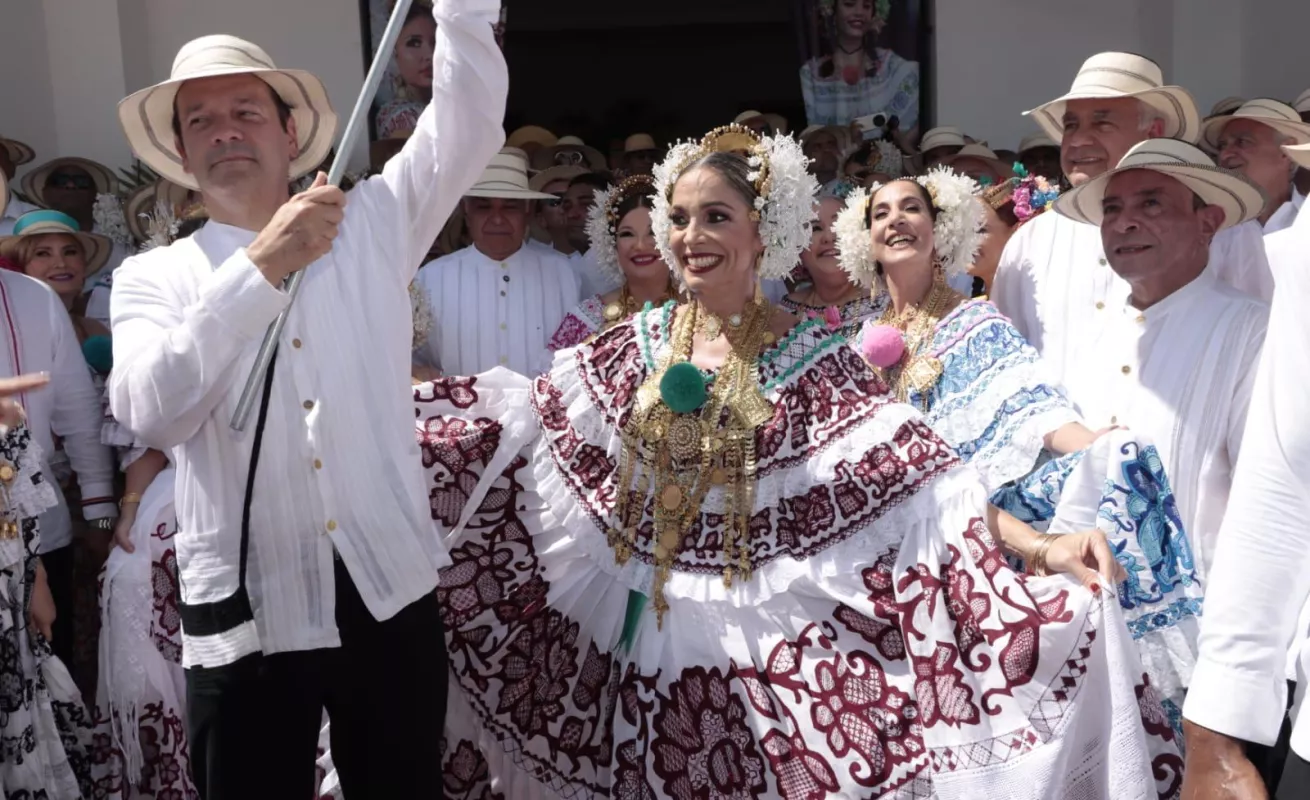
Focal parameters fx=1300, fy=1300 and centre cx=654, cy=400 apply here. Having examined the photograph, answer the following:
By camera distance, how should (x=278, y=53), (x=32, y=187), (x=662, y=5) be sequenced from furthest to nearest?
1. (x=662, y=5)
2. (x=278, y=53)
3. (x=32, y=187)

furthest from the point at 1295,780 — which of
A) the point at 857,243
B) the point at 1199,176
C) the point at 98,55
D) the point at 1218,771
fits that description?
the point at 98,55

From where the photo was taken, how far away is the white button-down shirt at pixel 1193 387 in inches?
144

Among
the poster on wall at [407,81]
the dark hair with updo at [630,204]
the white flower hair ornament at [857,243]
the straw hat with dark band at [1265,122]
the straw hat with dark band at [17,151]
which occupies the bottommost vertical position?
the white flower hair ornament at [857,243]

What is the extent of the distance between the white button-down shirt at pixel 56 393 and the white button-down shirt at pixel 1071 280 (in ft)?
10.9

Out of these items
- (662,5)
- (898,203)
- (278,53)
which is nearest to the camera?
(898,203)

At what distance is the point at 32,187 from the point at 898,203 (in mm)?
5344

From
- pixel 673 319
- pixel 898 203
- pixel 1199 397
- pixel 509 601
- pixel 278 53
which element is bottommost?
pixel 509 601

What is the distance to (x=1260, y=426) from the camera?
1921 millimetres

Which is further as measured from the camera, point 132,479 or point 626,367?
point 132,479

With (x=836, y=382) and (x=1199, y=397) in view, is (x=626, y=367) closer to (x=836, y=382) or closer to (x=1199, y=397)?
(x=836, y=382)

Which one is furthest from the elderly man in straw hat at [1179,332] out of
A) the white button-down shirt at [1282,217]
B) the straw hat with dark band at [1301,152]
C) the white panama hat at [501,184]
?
the white panama hat at [501,184]

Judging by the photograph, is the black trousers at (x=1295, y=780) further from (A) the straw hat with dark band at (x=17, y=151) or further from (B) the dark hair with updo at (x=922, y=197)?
(A) the straw hat with dark band at (x=17, y=151)

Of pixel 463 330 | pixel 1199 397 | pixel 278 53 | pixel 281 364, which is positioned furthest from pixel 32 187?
pixel 1199 397

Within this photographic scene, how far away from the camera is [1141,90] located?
14.6 ft
